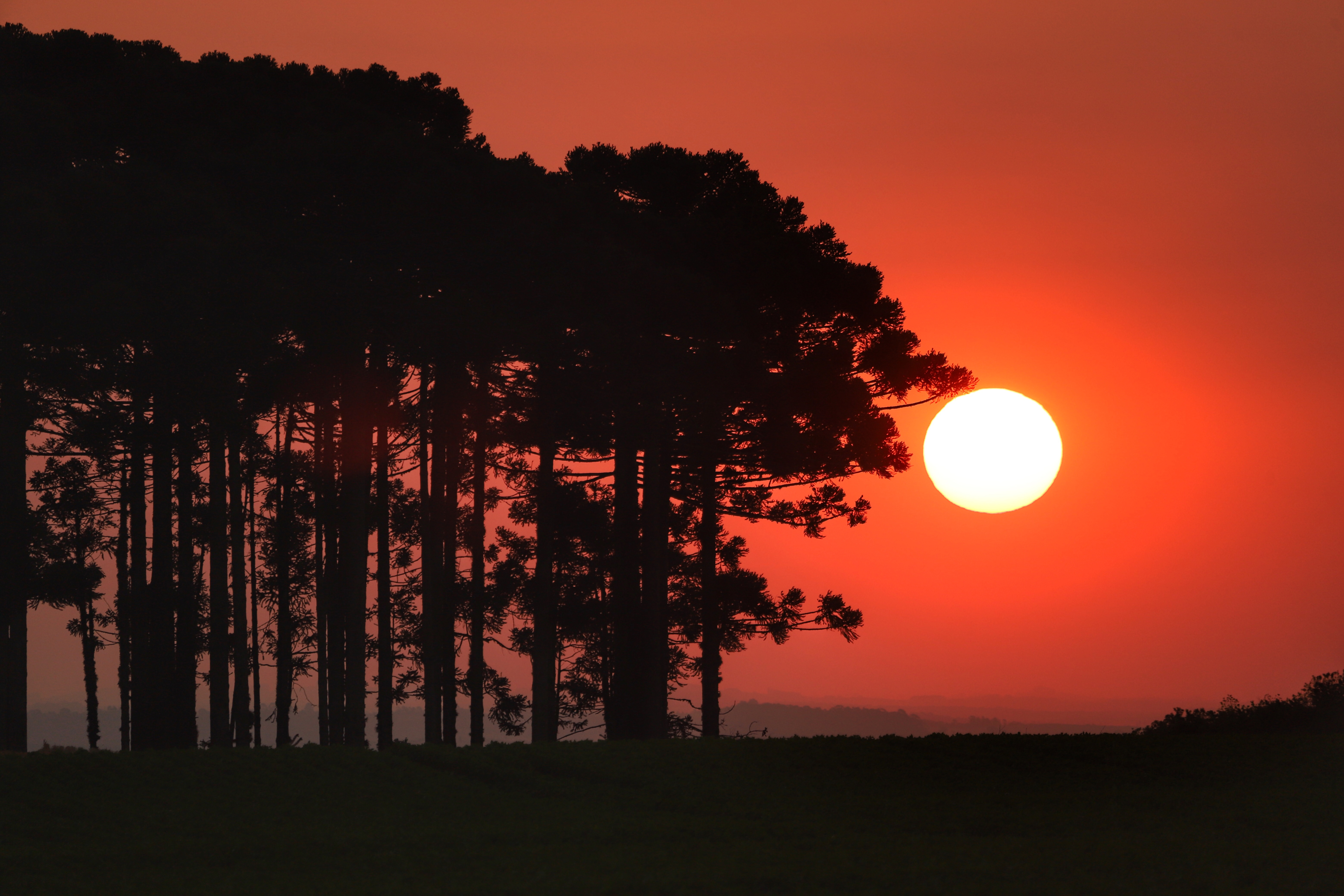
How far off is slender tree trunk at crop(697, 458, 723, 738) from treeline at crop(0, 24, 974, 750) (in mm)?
116

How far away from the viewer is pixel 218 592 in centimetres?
2505

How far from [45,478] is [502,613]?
40.9ft

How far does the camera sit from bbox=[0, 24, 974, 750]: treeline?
74.8ft

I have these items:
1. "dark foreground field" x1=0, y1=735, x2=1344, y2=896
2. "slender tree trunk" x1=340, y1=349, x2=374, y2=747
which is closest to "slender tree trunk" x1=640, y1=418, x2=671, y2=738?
"slender tree trunk" x1=340, y1=349, x2=374, y2=747

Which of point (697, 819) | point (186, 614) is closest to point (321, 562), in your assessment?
point (186, 614)

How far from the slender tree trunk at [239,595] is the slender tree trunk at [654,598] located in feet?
32.1

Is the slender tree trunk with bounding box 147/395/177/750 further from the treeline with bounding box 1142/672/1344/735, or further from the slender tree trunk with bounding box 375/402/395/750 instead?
the treeline with bounding box 1142/672/1344/735

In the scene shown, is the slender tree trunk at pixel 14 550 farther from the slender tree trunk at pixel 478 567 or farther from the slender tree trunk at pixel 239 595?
the slender tree trunk at pixel 478 567

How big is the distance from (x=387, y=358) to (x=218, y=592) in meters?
6.47

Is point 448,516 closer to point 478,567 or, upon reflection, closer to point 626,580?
point 478,567

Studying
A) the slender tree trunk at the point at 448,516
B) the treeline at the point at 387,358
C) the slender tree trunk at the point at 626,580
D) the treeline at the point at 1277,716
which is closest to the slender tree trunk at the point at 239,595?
the treeline at the point at 387,358

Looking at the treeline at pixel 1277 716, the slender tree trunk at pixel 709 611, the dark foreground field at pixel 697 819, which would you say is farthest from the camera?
the slender tree trunk at pixel 709 611

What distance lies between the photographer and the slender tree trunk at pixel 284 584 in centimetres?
3195

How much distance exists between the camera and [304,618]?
3594 cm
